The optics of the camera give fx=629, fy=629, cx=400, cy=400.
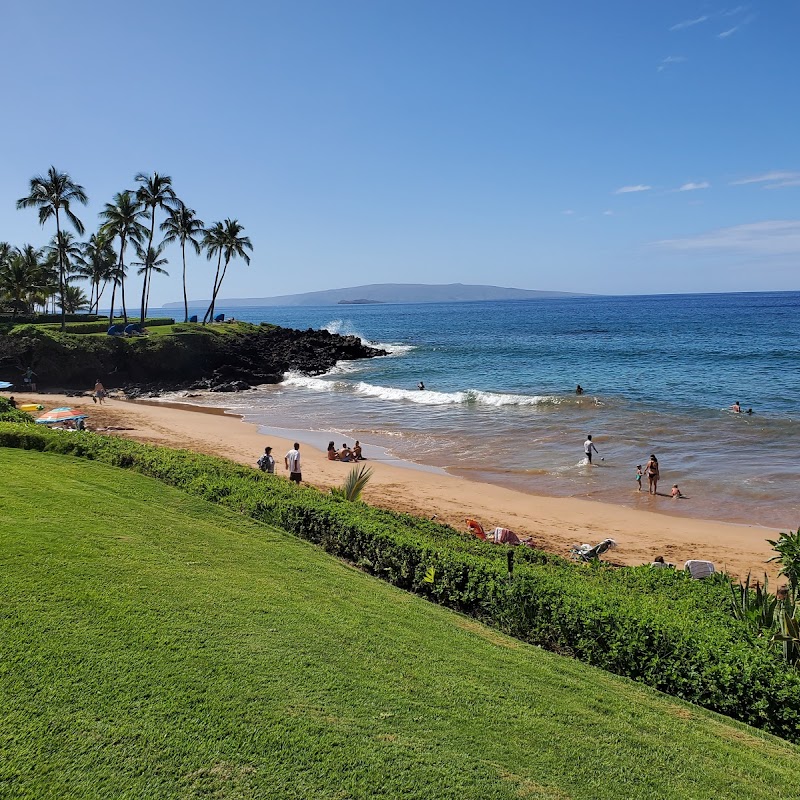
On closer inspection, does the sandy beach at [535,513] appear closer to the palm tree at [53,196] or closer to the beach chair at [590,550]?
the beach chair at [590,550]

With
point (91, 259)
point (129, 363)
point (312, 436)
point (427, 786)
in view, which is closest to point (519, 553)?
point (427, 786)

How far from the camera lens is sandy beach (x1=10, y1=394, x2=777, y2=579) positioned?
14.3 m

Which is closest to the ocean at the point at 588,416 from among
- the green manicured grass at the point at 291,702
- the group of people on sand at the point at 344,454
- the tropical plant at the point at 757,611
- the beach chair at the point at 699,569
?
the group of people on sand at the point at 344,454

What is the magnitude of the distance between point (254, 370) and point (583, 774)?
4497cm

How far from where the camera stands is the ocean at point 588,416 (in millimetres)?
19969

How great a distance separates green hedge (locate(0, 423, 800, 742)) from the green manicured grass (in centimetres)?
39

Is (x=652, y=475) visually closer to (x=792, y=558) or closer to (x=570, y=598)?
(x=792, y=558)

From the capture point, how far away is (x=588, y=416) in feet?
101

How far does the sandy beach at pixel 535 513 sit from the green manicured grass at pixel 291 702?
7812 millimetres

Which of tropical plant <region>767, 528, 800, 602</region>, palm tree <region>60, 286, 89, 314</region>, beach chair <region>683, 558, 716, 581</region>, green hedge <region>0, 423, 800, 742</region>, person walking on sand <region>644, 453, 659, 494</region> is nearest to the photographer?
green hedge <region>0, 423, 800, 742</region>

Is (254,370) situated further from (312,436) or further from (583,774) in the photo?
(583,774)

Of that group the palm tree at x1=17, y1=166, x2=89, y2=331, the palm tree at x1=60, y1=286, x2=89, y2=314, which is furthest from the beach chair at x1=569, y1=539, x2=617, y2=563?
the palm tree at x1=60, y1=286, x2=89, y2=314

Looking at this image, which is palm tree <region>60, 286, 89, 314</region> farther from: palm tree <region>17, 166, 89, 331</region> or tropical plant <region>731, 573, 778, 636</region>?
tropical plant <region>731, 573, 778, 636</region>

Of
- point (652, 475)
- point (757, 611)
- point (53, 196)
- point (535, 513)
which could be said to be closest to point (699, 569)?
point (757, 611)
